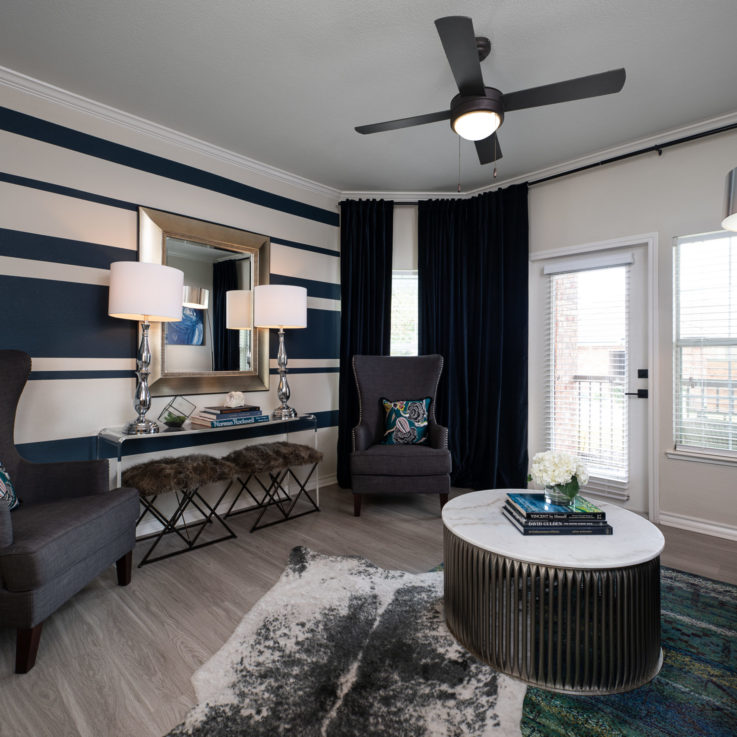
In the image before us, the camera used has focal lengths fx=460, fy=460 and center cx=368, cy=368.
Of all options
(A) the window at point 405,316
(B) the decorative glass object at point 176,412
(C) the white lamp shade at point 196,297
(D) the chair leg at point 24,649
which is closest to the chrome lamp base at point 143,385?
(B) the decorative glass object at point 176,412

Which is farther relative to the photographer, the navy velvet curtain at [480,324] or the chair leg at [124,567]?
the navy velvet curtain at [480,324]

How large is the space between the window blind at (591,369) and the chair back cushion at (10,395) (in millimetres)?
3594

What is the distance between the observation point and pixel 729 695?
1.55 m

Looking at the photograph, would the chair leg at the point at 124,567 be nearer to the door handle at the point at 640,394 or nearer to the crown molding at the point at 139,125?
the crown molding at the point at 139,125

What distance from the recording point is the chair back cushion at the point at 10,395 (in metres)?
2.20

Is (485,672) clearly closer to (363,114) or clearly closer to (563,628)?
(563,628)

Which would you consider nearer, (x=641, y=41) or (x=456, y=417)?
(x=641, y=41)

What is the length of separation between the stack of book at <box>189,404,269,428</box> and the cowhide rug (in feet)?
3.96

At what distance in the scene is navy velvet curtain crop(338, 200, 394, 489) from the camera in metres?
4.19

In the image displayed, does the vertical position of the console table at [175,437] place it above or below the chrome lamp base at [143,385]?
below

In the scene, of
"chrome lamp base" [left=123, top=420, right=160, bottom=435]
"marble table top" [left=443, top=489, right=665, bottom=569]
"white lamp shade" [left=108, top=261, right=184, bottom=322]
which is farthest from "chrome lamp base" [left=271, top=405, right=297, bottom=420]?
"marble table top" [left=443, top=489, right=665, bottom=569]

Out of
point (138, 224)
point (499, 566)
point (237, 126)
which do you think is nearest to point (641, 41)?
point (237, 126)

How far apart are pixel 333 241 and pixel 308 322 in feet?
2.79

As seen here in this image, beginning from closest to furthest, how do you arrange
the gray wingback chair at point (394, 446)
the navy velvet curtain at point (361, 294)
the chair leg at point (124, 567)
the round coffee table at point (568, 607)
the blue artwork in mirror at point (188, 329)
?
the round coffee table at point (568, 607) → the chair leg at point (124, 567) → the blue artwork in mirror at point (188, 329) → the gray wingback chair at point (394, 446) → the navy velvet curtain at point (361, 294)
